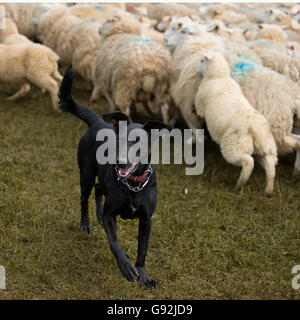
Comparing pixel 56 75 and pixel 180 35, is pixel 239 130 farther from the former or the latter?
pixel 56 75

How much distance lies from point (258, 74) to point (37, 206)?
2.96 m

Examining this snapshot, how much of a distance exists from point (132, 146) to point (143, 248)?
2.56 ft

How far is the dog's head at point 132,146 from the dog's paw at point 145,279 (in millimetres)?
770

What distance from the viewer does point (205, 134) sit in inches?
267

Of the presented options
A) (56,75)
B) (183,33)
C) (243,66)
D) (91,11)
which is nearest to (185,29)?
(183,33)

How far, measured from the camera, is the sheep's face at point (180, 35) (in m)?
7.20

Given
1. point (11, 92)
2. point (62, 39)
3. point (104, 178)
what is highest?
point (104, 178)

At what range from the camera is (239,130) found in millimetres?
5227

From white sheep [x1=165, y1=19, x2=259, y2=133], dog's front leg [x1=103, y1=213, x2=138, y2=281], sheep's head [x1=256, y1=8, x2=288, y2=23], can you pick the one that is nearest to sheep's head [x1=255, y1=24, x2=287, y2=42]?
white sheep [x1=165, y1=19, x2=259, y2=133]

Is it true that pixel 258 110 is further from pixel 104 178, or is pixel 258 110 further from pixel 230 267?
pixel 104 178

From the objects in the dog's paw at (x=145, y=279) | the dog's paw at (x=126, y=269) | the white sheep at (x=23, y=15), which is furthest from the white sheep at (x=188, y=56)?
the white sheep at (x=23, y=15)

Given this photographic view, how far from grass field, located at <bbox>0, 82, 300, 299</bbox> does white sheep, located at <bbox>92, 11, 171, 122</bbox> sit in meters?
0.96

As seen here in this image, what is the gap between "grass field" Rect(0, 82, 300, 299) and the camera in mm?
3582
